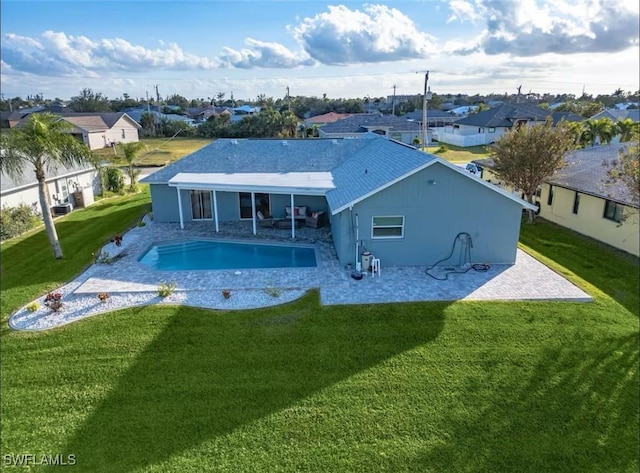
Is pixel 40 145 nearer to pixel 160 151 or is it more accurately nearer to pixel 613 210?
pixel 613 210

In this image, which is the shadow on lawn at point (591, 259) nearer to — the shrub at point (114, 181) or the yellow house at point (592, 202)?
the yellow house at point (592, 202)

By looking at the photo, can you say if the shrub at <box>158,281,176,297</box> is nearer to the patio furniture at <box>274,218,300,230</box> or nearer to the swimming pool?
the swimming pool

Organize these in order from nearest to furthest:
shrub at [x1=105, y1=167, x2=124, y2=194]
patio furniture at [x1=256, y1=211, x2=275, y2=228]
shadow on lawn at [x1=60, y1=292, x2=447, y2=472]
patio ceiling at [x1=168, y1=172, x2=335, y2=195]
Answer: shadow on lawn at [x1=60, y1=292, x2=447, y2=472], patio ceiling at [x1=168, y1=172, x2=335, y2=195], patio furniture at [x1=256, y1=211, x2=275, y2=228], shrub at [x1=105, y1=167, x2=124, y2=194]

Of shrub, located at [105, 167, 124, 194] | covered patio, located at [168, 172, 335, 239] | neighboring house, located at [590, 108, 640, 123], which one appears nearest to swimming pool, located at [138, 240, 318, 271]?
covered patio, located at [168, 172, 335, 239]

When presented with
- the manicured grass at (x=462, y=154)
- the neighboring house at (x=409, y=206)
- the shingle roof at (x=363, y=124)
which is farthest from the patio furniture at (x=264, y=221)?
the shingle roof at (x=363, y=124)

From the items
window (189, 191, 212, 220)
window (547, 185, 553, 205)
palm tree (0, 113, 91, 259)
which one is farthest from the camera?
window (547, 185, 553, 205)

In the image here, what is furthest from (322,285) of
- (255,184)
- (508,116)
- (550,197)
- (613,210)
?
(508,116)

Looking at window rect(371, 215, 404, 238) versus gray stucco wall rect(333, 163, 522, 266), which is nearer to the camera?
gray stucco wall rect(333, 163, 522, 266)
